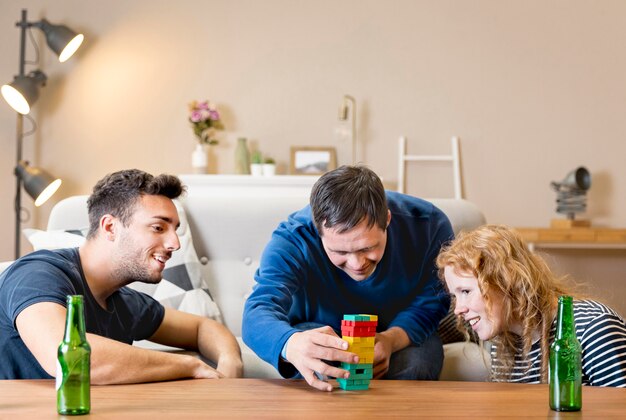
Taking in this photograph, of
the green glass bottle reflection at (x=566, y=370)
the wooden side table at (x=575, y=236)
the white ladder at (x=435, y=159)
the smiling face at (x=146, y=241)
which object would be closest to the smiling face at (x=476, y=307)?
the green glass bottle reflection at (x=566, y=370)

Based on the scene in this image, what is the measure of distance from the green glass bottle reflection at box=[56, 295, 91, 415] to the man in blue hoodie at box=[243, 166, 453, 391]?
497mm

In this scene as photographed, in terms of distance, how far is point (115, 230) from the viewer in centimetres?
218

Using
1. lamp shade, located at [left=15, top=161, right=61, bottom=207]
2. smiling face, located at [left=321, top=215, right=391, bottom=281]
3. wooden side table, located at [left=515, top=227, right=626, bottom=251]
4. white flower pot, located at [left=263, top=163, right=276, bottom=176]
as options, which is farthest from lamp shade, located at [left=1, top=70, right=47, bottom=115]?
smiling face, located at [left=321, top=215, right=391, bottom=281]

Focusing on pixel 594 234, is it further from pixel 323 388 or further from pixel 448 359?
pixel 323 388

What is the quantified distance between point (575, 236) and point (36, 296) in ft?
12.3

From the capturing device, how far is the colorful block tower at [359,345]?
62.8 inches

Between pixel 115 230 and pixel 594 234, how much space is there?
346 centimetres

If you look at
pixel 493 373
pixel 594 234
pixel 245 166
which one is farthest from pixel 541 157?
pixel 493 373

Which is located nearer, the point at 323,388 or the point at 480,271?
the point at 323,388

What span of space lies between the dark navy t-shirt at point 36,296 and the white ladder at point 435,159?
3.39 metres

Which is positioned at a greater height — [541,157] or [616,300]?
[541,157]

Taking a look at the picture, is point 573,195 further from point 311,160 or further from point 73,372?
point 73,372

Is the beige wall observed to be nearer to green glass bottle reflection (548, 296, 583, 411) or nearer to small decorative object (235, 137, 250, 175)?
small decorative object (235, 137, 250, 175)

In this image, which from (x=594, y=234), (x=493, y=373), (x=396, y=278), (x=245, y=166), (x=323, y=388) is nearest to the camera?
(x=323, y=388)
